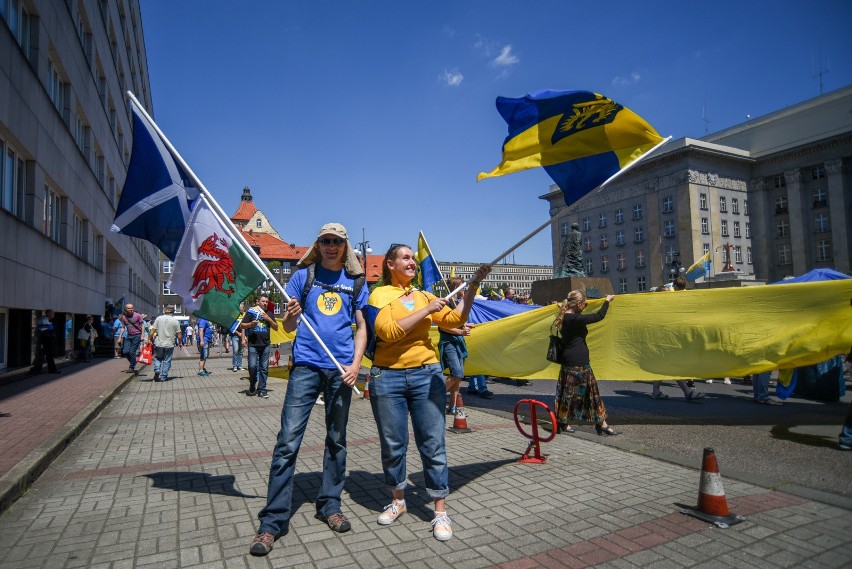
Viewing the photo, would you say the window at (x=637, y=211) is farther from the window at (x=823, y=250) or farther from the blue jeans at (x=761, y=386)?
the blue jeans at (x=761, y=386)

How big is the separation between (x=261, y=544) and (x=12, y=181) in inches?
552

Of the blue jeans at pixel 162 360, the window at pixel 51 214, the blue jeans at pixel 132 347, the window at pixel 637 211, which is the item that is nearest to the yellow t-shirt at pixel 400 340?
the blue jeans at pixel 162 360

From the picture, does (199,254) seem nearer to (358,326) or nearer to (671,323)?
(358,326)

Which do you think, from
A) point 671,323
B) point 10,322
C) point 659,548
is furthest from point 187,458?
point 10,322

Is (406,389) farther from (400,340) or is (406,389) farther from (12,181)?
(12,181)

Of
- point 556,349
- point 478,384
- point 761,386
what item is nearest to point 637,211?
point 761,386

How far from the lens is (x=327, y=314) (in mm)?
4004

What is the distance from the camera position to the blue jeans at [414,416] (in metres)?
3.76

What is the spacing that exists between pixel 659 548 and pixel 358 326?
8.11 ft

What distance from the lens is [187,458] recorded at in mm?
6027

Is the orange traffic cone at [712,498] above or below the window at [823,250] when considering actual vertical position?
below

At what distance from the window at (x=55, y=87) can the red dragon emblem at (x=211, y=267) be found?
14.7 m

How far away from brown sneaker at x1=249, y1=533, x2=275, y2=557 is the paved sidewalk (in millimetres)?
52

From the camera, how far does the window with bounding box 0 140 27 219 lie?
1255 cm
